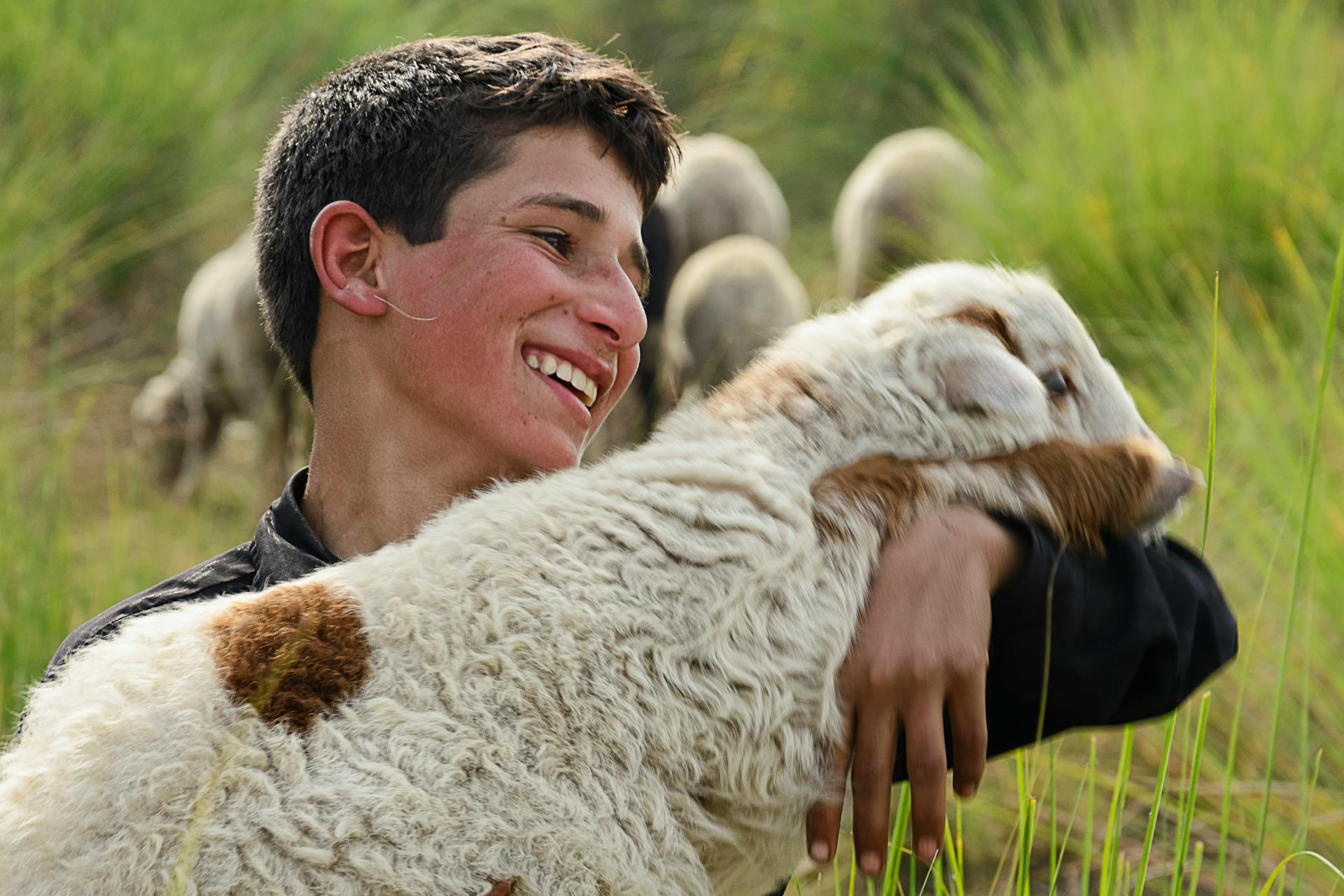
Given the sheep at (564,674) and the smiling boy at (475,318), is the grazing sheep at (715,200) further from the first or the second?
the sheep at (564,674)

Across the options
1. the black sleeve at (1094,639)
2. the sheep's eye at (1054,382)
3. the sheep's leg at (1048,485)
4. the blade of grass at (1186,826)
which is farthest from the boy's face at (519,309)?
the blade of grass at (1186,826)

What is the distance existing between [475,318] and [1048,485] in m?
0.99

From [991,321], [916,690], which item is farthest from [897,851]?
[991,321]

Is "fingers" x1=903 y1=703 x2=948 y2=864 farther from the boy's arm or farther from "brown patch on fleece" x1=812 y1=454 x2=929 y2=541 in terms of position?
"brown patch on fleece" x1=812 y1=454 x2=929 y2=541

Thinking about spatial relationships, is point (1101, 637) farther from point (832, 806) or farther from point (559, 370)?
point (559, 370)

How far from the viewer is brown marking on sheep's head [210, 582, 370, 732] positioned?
157cm

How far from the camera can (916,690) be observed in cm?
170

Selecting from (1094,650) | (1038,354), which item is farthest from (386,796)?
(1038,354)

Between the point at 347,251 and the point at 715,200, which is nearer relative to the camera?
the point at 347,251

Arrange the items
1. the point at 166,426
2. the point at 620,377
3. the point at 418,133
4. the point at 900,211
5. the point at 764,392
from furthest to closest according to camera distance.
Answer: the point at 900,211 < the point at 166,426 < the point at 620,377 < the point at 418,133 < the point at 764,392

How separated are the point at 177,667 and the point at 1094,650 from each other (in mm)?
1263

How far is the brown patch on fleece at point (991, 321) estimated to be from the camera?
210 centimetres

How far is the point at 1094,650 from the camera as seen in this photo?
1915 millimetres

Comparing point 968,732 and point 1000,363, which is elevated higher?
point 1000,363
